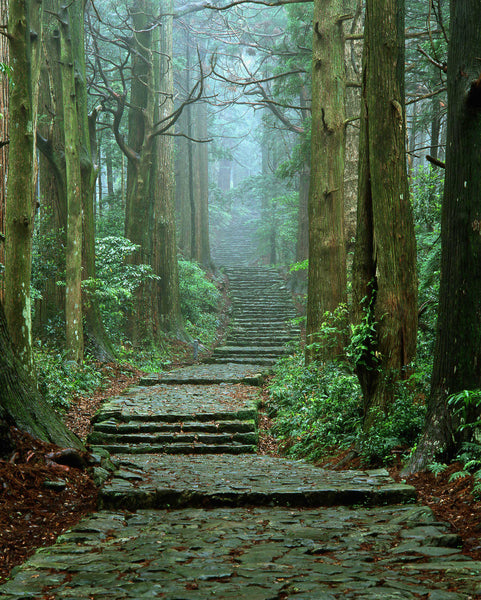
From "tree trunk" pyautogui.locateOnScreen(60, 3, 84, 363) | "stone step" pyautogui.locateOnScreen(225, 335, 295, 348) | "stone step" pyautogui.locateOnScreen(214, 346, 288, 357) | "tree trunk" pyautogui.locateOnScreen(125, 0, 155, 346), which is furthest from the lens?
"stone step" pyautogui.locateOnScreen(225, 335, 295, 348)

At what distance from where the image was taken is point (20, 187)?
290 inches

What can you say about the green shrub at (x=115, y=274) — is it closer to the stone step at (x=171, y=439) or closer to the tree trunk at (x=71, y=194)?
the tree trunk at (x=71, y=194)

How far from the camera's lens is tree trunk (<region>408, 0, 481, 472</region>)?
485 cm

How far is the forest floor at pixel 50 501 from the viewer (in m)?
3.90

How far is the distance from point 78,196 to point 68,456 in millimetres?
7484

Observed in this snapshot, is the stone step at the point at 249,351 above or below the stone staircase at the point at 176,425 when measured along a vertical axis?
above

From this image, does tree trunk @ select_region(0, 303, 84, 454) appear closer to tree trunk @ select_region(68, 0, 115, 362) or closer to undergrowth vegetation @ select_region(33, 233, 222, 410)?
undergrowth vegetation @ select_region(33, 233, 222, 410)

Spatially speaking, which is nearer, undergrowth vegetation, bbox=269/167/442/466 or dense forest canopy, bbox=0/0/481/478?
dense forest canopy, bbox=0/0/481/478

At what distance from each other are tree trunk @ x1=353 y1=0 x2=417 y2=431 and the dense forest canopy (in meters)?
0.02

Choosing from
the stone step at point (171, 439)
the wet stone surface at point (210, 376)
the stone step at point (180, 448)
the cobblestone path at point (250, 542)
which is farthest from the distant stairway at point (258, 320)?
the cobblestone path at point (250, 542)

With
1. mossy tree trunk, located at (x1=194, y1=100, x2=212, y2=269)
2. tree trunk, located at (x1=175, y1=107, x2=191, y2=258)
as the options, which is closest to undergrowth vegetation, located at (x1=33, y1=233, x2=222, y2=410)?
mossy tree trunk, located at (x1=194, y1=100, x2=212, y2=269)

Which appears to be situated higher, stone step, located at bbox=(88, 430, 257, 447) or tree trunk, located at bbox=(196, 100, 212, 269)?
tree trunk, located at bbox=(196, 100, 212, 269)

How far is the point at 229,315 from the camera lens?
23234 millimetres

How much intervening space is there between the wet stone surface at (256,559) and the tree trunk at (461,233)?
1.16 m
